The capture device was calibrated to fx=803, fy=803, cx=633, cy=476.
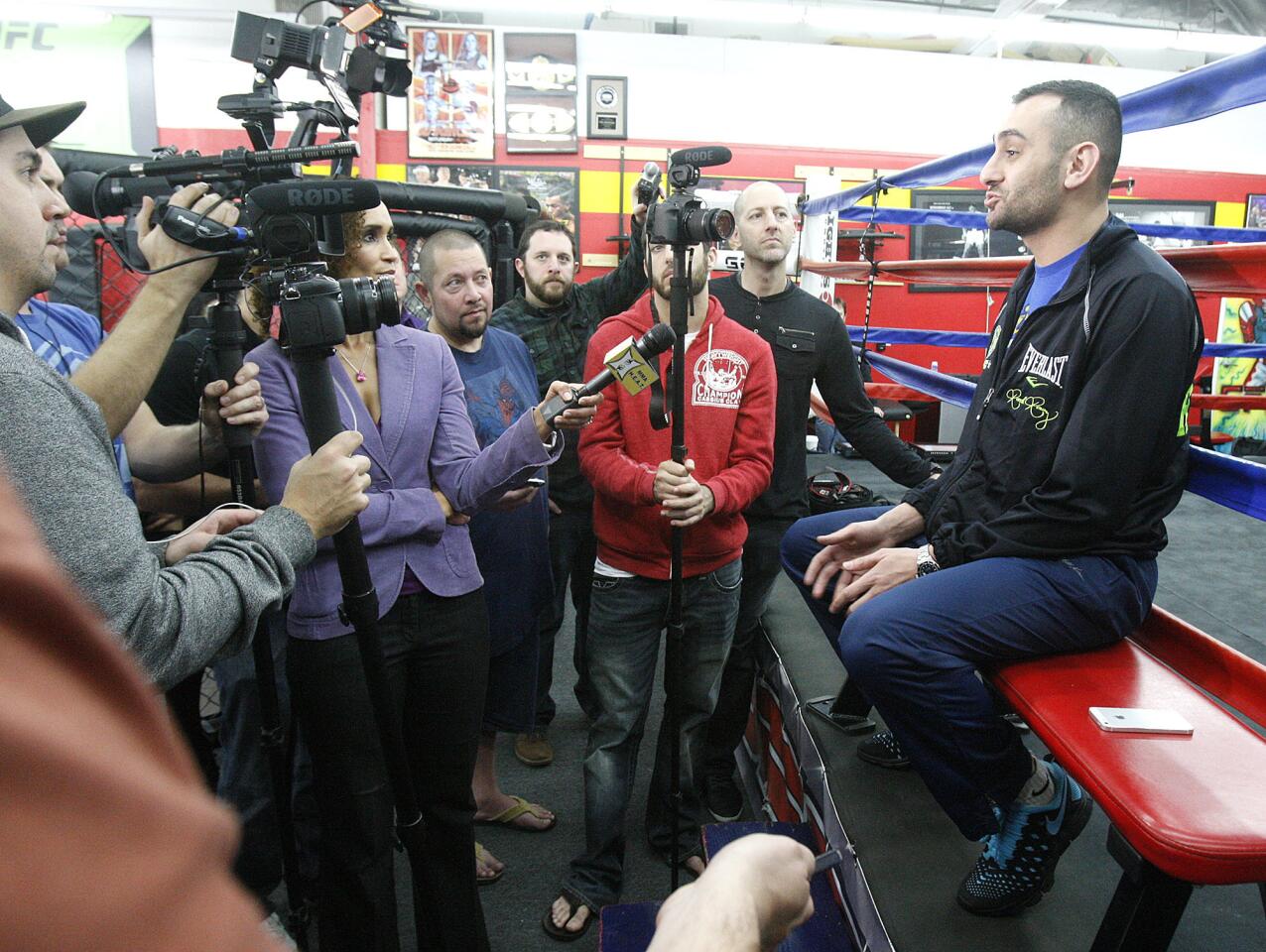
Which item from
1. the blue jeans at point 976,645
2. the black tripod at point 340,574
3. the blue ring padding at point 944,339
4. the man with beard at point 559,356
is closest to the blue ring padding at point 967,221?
the blue ring padding at point 944,339

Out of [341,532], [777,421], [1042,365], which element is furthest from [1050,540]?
[341,532]

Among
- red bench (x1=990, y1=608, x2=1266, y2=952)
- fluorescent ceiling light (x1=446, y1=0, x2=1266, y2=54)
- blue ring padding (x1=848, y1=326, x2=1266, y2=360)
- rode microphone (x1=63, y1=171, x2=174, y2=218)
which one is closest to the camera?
red bench (x1=990, y1=608, x2=1266, y2=952)

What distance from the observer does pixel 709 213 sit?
1.62 metres

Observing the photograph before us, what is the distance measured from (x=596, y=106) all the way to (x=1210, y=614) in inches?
240

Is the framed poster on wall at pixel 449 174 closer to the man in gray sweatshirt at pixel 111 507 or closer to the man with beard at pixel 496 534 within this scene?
the man with beard at pixel 496 534

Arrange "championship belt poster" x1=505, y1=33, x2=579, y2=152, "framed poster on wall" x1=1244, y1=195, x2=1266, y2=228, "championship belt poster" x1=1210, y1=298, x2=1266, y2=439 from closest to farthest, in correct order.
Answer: "championship belt poster" x1=505, y1=33, x2=579, y2=152 < "championship belt poster" x1=1210, y1=298, x2=1266, y2=439 < "framed poster on wall" x1=1244, y1=195, x2=1266, y2=228

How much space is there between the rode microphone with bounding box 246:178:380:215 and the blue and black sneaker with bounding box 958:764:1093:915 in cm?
154

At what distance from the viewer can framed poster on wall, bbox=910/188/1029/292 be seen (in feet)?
25.7

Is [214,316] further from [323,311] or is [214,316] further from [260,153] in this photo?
[323,311]

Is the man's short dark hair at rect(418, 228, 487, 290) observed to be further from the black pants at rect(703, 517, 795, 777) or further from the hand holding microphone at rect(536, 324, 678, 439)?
the black pants at rect(703, 517, 795, 777)

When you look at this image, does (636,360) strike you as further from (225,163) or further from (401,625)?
(225,163)

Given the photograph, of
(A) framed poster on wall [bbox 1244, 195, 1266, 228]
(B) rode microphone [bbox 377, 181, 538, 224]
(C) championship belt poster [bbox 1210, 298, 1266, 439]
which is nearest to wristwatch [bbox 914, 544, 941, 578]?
(B) rode microphone [bbox 377, 181, 538, 224]

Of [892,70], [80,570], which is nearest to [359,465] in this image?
[80,570]

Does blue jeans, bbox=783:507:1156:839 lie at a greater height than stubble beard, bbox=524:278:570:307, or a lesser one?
lesser
